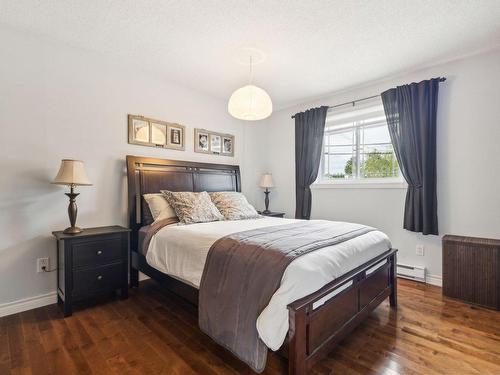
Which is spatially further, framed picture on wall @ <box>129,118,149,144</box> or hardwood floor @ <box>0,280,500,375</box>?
framed picture on wall @ <box>129,118,149,144</box>

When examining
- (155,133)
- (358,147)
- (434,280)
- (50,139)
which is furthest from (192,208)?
(434,280)

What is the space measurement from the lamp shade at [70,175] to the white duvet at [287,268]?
0.82m

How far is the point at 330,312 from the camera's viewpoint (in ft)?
5.23

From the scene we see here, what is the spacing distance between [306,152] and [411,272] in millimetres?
2086

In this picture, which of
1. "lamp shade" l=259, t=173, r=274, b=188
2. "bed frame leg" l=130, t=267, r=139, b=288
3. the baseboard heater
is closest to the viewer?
"bed frame leg" l=130, t=267, r=139, b=288

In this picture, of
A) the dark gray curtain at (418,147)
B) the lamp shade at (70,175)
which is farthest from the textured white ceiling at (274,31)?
the lamp shade at (70,175)

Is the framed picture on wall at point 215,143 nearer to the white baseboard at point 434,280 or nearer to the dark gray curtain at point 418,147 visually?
the dark gray curtain at point 418,147

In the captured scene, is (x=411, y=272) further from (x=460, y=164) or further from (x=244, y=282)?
(x=244, y=282)

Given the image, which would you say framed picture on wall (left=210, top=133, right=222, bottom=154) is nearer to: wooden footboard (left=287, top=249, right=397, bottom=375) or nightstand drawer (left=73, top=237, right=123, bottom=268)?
nightstand drawer (left=73, top=237, right=123, bottom=268)

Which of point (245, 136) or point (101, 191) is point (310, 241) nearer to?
point (101, 191)

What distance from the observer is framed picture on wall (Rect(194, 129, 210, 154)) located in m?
3.68

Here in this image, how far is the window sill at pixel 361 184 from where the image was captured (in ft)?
10.6

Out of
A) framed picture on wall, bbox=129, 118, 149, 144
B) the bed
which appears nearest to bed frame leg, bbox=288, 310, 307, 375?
the bed

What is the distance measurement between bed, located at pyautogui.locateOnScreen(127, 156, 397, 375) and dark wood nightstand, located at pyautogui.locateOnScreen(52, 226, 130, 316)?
0.25m
